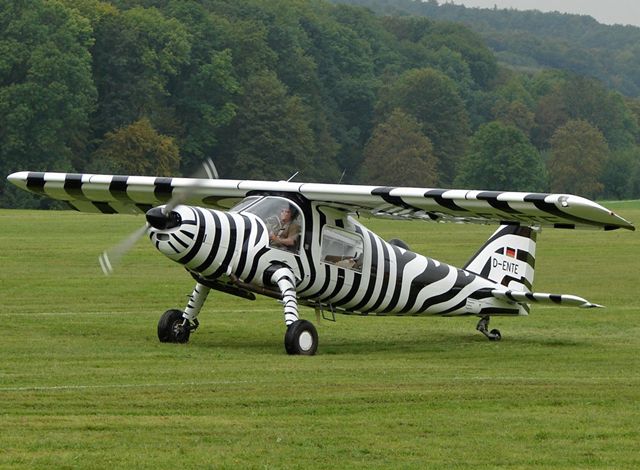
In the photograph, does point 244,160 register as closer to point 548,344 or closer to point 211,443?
point 548,344

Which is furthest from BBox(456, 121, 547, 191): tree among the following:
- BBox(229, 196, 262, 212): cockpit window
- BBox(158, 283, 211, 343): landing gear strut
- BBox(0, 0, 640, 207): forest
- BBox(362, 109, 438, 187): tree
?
BBox(229, 196, 262, 212): cockpit window

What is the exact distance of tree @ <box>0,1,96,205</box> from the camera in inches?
3957

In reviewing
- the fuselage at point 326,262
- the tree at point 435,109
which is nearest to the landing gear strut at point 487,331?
the fuselage at point 326,262

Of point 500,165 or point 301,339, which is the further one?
point 500,165

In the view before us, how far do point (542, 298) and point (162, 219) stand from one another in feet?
20.3

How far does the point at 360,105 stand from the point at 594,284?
122 metres

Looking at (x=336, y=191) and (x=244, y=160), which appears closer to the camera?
(x=336, y=191)

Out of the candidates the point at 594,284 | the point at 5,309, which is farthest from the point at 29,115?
the point at 5,309

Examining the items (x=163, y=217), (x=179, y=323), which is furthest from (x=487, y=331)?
(x=163, y=217)

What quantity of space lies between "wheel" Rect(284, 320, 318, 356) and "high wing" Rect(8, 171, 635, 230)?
72.7 inches

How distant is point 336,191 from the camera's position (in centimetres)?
2045

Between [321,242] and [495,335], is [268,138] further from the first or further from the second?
[321,242]

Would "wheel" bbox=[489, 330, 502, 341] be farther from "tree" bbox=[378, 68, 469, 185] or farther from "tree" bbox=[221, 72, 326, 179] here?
"tree" bbox=[378, 68, 469, 185]

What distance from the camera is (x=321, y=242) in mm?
21031
